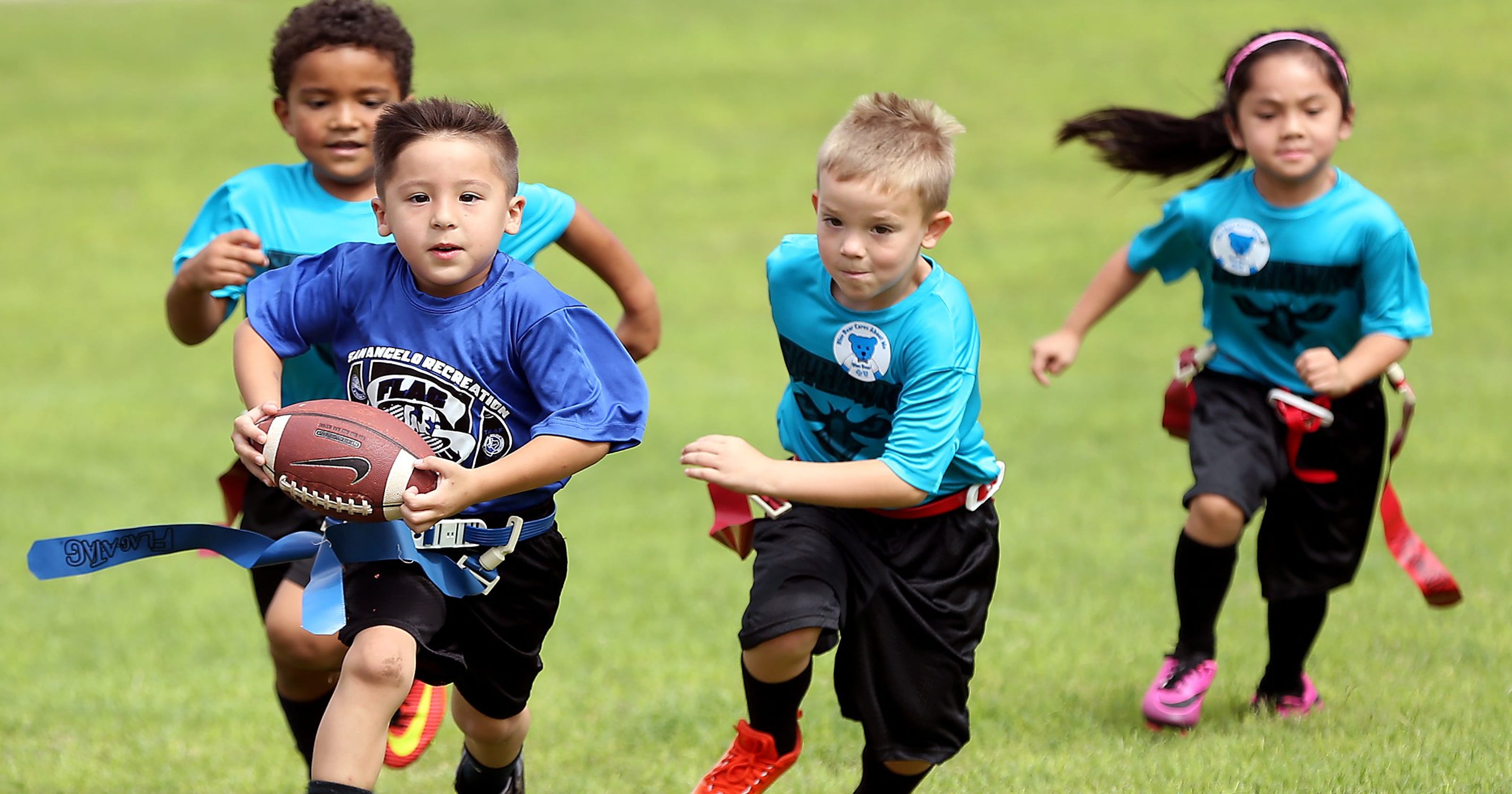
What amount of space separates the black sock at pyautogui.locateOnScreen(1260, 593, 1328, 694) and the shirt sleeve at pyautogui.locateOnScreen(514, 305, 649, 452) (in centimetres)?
276

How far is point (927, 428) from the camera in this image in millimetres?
3869

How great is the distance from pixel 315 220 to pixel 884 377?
1.81m

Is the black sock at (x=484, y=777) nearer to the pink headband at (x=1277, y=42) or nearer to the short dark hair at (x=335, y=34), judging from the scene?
the short dark hair at (x=335, y=34)

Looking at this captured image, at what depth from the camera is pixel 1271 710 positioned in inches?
217

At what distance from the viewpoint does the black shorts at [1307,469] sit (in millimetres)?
5320

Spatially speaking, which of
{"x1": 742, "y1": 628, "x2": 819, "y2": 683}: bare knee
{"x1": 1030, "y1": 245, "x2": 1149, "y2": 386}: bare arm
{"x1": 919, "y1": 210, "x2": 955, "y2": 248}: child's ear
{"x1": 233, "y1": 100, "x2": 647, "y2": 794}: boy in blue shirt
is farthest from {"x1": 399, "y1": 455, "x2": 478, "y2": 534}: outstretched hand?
{"x1": 1030, "y1": 245, "x2": 1149, "y2": 386}: bare arm

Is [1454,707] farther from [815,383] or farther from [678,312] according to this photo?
[678,312]

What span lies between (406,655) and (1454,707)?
3.46m

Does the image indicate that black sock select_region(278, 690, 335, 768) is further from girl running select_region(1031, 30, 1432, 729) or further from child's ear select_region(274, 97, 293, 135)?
girl running select_region(1031, 30, 1432, 729)

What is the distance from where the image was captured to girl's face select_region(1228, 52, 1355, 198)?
516 cm

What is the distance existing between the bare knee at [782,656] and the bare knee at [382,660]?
2.84 feet

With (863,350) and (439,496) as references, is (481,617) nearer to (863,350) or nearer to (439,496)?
(439,496)

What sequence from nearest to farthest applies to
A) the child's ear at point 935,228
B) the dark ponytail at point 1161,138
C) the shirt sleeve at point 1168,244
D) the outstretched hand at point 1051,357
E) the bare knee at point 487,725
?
the child's ear at point 935,228 < the bare knee at point 487,725 < the outstretched hand at point 1051,357 < the shirt sleeve at point 1168,244 < the dark ponytail at point 1161,138

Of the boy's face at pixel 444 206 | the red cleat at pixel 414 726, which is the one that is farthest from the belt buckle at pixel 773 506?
the red cleat at pixel 414 726
